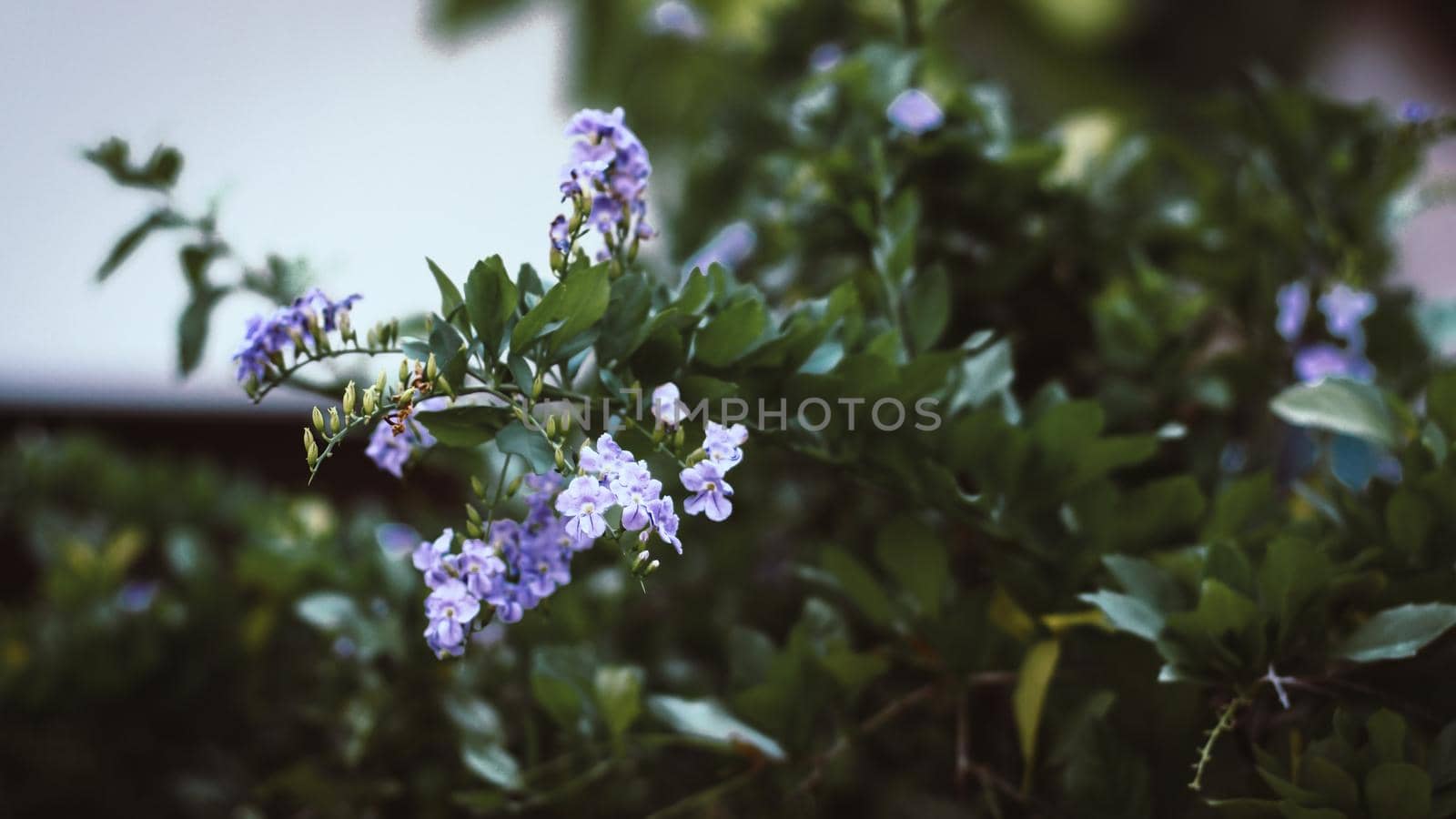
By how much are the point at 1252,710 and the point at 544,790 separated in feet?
1.52

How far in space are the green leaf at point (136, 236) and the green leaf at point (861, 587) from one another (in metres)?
0.49

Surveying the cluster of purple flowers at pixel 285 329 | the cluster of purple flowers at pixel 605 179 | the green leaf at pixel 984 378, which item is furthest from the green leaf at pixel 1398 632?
the cluster of purple flowers at pixel 285 329

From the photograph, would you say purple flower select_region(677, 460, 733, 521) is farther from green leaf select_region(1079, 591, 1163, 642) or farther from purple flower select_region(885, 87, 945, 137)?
purple flower select_region(885, 87, 945, 137)

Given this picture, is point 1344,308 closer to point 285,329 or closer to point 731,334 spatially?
point 731,334

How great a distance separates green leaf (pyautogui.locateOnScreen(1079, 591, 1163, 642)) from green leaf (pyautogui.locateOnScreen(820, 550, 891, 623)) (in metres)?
0.15

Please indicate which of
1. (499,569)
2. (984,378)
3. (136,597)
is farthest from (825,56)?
(136,597)

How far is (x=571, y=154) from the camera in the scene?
0.51m

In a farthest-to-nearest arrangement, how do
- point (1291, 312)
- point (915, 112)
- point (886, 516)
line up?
point (886, 516) → point (1291, 312) → point (915, 112)

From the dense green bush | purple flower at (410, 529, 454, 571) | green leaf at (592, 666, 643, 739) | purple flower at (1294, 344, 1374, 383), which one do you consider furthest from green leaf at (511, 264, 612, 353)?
purple flower at (1294, 344, 1374, 383)

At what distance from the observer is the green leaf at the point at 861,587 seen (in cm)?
64

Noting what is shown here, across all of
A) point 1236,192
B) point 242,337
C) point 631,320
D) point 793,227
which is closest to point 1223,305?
point 1236,192

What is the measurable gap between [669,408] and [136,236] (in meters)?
0.40

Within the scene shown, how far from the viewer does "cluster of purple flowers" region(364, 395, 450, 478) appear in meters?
0.53

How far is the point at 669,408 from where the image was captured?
1.58ft
